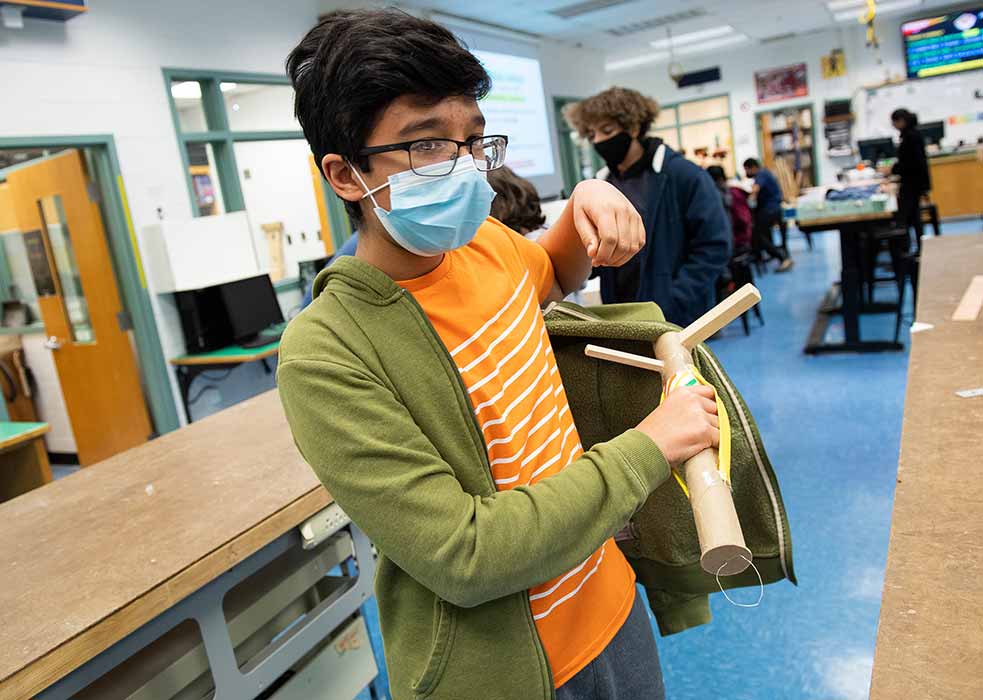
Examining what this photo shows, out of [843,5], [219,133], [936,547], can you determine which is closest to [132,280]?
[219,133]

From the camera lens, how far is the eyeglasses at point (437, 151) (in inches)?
31.8

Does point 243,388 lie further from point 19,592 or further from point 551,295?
point 551,295

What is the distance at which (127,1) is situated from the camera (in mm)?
4648

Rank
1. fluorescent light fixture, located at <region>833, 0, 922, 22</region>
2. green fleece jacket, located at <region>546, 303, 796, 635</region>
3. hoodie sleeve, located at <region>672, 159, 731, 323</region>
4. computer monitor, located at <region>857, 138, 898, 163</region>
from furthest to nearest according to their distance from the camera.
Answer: fluorescent light fixture, located at <region>833, 0, 922, 22</region> < computer monitor, located at <region>857, 138, 898, 163</region> < hoodie sleeve, located at <region>672, 159, 731, 323</region> < green fleece jacket, located at <region>546, 303, 796, 635</region>

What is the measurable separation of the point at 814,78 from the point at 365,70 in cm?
1470

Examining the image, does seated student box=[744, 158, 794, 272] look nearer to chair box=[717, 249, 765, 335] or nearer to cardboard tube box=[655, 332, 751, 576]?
chair box=[717, 249, 765, 335]

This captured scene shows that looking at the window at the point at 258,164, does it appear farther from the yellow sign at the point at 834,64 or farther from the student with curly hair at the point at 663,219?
the yellow sign at the point at 834,64

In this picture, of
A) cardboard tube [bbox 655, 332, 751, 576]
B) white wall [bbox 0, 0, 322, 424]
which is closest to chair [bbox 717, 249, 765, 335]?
white wall [bbox 0, 0, 322, 424]

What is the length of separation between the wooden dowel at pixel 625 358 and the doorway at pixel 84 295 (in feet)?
14.5

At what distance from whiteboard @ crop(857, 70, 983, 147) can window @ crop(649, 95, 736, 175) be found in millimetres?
2634

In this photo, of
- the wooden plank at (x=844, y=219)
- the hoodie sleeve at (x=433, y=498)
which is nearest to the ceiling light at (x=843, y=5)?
the wooden plank at (x=844, y=219)

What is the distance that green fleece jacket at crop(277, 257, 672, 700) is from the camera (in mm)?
714

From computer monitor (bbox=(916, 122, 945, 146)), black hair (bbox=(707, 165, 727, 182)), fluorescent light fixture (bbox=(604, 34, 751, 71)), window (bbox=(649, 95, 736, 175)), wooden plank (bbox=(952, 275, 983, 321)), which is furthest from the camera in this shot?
window (bbox=(649, 95, 736, 175))

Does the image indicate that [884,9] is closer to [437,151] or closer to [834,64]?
[834,64]
